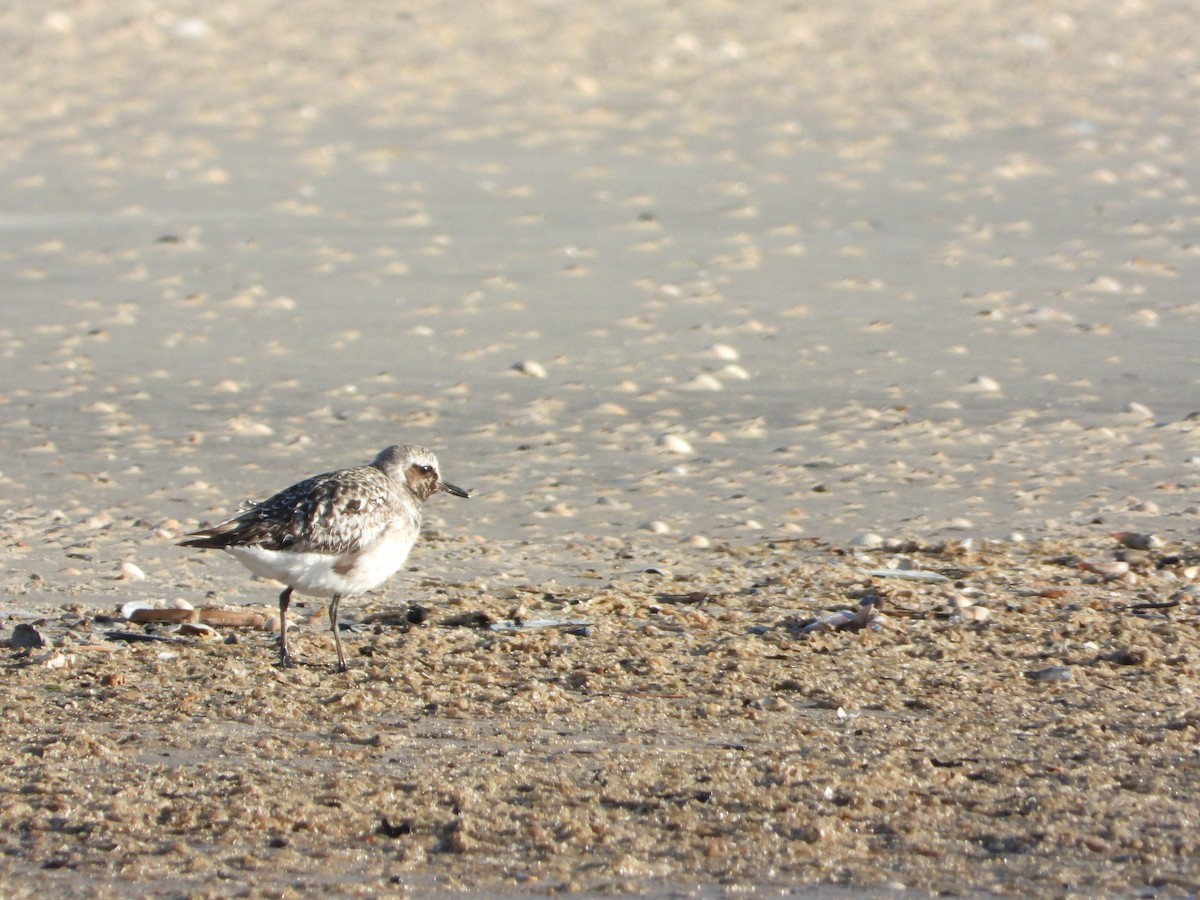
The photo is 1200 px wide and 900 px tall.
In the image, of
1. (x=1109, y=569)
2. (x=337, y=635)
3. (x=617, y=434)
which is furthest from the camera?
(x=617, y=434)

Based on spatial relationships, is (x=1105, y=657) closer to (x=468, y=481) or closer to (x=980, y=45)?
(x=468, y=481)

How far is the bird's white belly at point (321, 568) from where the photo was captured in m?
5.84

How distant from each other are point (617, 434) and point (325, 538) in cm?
276

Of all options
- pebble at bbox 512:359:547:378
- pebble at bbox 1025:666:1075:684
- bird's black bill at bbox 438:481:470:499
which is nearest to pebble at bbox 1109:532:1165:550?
pebble at bbox 1025:666:1075:684

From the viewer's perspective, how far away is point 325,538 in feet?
19.4

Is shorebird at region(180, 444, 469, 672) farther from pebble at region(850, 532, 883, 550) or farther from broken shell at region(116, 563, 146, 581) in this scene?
pebble at region(850, 532, 883, 550)

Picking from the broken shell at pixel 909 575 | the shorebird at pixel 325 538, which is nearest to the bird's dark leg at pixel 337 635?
the shorebird at pixel 325 538

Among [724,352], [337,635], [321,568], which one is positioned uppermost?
[321,568]

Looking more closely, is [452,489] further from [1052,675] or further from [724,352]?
[724,352]

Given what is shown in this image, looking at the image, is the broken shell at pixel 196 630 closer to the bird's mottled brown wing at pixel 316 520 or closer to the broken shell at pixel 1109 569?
the bird's mottled brown wing at pixel 316 520

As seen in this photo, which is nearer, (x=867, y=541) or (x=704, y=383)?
(x=867, y=541)

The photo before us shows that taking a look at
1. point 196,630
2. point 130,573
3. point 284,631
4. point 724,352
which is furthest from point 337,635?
point 724,352

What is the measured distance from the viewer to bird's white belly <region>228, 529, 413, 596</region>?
19.2 feet

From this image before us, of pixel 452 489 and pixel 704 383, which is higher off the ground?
pixel 452 489
